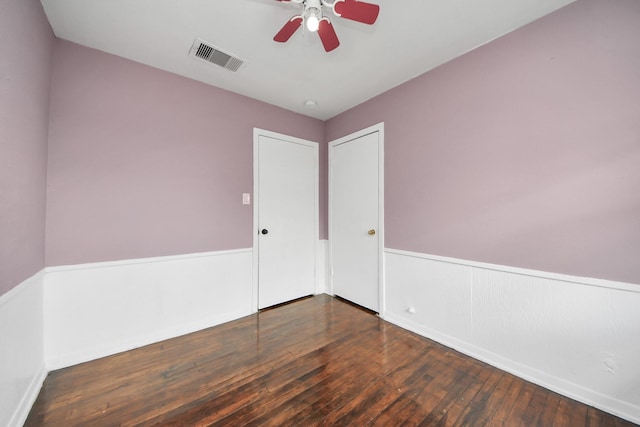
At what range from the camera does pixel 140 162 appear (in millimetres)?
2096

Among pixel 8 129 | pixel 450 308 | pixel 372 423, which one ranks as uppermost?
pixel 8 129

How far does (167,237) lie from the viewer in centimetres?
222

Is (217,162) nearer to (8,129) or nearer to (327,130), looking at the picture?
(8,129)

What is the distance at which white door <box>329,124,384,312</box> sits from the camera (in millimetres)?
→ 2688

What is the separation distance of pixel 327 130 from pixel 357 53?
4.69 feet

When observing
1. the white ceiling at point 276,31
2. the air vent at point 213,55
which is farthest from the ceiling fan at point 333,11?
the air vent at point 213,55

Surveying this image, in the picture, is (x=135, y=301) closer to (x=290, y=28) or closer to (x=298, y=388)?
(x=298, y=388)

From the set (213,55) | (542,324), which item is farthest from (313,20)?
(542,324)

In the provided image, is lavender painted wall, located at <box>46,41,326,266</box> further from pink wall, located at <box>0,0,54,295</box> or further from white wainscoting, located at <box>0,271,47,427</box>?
white wainscoting, located at <box>0,271,47,427</box>

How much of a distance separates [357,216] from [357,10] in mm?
2037

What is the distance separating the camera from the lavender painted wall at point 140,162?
5.96ft

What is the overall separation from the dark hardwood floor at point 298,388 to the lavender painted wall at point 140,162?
36.4 inches

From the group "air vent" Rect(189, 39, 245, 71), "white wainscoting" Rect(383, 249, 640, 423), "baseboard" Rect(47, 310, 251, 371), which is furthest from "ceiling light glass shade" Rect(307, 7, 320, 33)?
"baseboard" Rect(47, 310, 251, 371)

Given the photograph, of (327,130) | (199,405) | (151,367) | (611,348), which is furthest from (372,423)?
(327,130)
